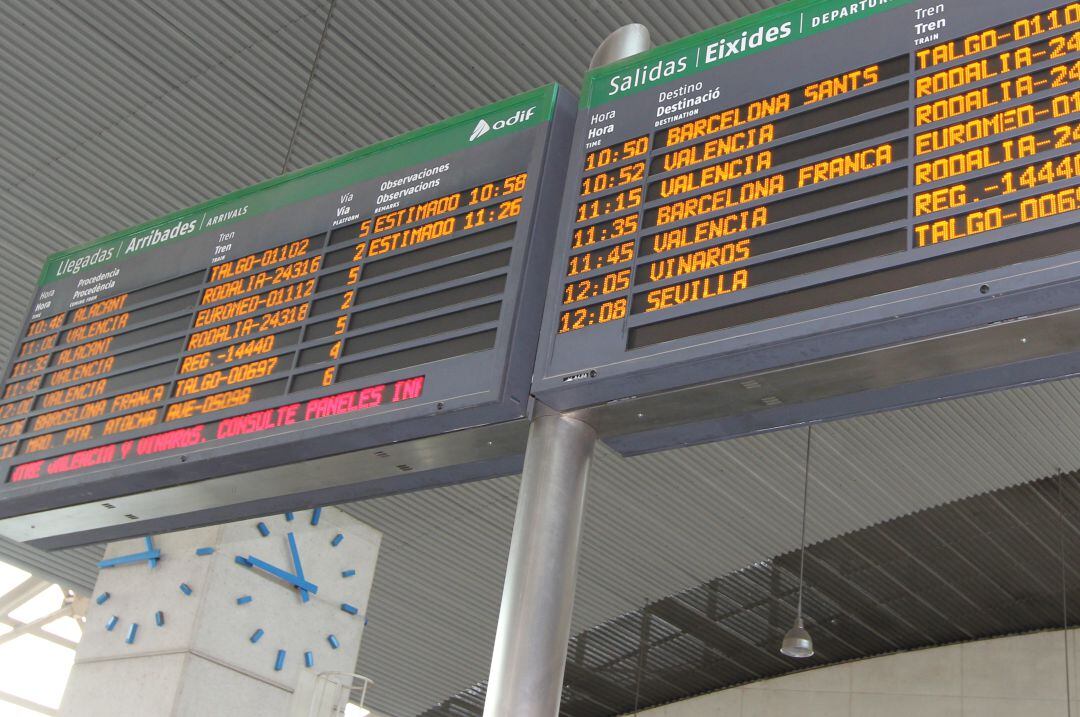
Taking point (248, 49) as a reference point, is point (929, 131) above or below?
below

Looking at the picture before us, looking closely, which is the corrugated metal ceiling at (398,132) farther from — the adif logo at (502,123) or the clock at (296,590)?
the adif logo at (502,123)

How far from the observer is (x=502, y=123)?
6.90 m

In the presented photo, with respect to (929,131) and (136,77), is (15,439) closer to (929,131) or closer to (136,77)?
(136,77)

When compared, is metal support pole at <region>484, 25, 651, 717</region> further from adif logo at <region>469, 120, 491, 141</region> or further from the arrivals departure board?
adif logo at <region>469, 120, 491, 141</region>

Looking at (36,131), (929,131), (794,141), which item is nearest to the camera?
(929,131)

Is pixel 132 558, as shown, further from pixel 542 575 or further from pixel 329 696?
pixel 542 575

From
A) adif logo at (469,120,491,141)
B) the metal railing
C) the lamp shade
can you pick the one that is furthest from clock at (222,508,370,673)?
adif logo at (469,120,491,141)

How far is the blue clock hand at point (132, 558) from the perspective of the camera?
43.5 ft

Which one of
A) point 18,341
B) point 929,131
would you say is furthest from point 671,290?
point 18,341

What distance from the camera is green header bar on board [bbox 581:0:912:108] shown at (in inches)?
240

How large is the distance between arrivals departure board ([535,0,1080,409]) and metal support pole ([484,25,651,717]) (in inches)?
9.8

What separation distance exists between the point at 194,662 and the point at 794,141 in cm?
890

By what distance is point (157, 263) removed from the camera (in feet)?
26.6

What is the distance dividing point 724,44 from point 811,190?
1241 mm
